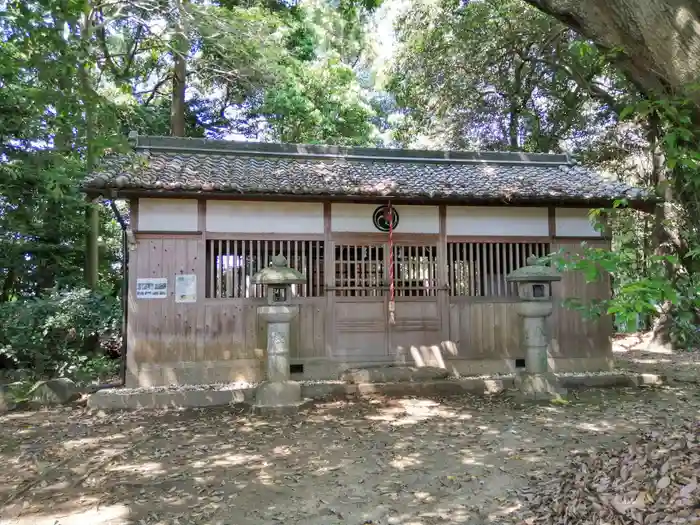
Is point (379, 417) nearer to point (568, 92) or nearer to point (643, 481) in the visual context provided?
point (643, 481)

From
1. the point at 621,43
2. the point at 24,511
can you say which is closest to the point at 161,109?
the point at 24,511

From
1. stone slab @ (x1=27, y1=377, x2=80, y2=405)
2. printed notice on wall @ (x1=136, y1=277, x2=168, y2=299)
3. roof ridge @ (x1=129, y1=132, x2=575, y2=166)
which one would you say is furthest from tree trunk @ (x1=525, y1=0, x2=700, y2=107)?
stone slab @ (x1=27, y1=377, x2=80, y2=405)

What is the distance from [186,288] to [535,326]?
17.7ft

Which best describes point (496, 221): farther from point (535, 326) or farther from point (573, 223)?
point (535, 326)

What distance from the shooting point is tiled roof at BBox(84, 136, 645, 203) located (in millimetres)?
7516

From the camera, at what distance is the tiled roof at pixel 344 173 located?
24.7 feet

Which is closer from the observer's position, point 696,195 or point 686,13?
point 686,13

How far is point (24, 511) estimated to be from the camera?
385 centimetres

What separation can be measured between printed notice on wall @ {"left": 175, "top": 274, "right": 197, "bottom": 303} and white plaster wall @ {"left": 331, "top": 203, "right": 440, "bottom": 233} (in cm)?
243

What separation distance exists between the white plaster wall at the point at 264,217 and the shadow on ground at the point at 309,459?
9.53 ft

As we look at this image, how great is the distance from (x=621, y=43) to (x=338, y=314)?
5.98m

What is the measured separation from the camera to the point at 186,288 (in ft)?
25.7

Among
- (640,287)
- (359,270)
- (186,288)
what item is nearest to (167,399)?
(186,288)

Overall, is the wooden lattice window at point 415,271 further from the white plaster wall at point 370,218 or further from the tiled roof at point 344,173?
the tiled roof at point 344,173
